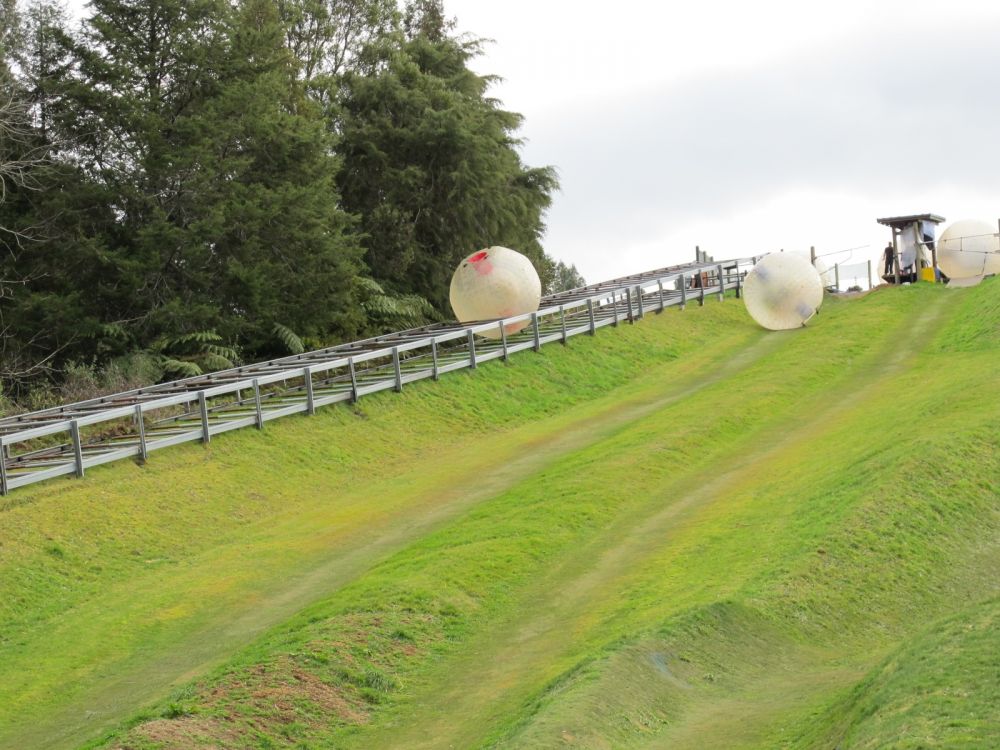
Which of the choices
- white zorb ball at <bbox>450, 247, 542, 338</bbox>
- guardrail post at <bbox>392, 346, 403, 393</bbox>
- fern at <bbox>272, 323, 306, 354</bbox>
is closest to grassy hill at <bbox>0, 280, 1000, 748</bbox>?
guardrail post at <bbox>392, 346, 403, 393</bbox>

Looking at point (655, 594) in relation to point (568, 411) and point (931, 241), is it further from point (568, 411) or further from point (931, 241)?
point (931, 241)

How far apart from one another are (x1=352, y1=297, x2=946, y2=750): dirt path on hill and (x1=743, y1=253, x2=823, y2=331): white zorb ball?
1595 cm

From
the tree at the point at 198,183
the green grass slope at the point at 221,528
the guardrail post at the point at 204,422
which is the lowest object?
the green grass slope at the point at 221,528

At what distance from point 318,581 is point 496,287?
19.6 meters

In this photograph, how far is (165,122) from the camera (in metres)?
39.0

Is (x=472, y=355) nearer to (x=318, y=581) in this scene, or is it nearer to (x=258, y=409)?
(x=258, y=409)

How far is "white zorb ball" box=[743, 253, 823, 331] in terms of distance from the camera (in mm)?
40938

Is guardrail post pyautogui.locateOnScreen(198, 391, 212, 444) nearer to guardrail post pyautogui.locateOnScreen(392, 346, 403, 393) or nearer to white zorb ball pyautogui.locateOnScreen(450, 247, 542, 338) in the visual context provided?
guardrail post pyautogui.locateOnScreen(392, 346, 403, 393)

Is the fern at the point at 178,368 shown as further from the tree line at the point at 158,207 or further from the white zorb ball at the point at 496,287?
the white zorb ball at the point at 496,287

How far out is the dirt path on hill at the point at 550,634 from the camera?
13.6 meters

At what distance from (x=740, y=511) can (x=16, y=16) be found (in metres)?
30.6

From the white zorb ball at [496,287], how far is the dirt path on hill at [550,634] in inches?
531

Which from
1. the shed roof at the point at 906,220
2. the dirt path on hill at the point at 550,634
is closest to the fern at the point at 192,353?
the dirt path on hill at the point at 550,634

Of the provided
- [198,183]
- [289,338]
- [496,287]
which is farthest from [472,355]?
[198,183]
